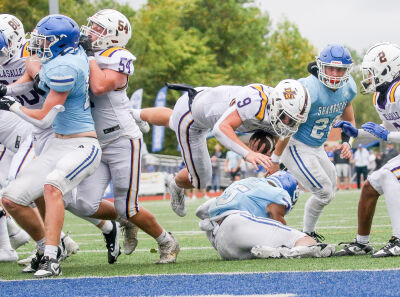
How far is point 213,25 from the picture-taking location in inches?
1565

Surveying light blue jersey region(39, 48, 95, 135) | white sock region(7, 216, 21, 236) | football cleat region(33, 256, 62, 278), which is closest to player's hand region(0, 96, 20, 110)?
light blue jersey region(39, 48, 95, 135)

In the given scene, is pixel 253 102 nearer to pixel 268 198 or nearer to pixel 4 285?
pixel 268 198

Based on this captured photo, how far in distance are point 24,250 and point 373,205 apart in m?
3.90

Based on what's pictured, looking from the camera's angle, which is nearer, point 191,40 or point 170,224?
point 170,224

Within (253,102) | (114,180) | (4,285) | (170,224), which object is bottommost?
(170,224)

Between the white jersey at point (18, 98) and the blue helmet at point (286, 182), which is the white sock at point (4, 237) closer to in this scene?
the white jersey at point (18, 98)

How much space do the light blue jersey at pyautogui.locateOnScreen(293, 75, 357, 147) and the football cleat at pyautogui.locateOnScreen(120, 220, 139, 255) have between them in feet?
5.79

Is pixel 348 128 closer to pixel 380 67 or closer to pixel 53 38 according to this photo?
pixel 380 67

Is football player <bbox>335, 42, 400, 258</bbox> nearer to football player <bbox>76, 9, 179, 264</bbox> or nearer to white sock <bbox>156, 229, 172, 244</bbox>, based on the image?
white sock <bbox>156, 229, 172, 244</bbox>

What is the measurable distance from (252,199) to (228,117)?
2.22 ft

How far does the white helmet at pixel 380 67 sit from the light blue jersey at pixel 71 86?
2.12 metres

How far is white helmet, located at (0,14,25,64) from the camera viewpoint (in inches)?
270

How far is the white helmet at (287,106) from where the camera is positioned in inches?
233

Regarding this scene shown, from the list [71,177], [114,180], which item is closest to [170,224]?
[114,180]
